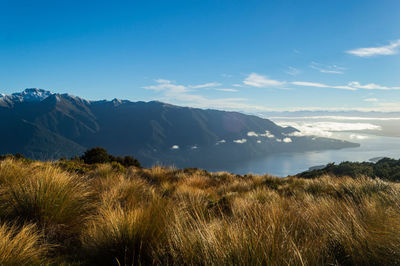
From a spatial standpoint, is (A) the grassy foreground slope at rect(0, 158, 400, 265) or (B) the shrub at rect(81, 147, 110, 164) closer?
(A) the grassy foreground slope at rect(0, 158, 400, 265)

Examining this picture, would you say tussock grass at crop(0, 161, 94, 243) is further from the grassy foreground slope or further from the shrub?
the shrub

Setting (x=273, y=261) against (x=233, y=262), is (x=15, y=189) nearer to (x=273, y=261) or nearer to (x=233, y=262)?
(x=233, y=262)

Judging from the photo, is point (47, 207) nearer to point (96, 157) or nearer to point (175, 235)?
point (175, 235)

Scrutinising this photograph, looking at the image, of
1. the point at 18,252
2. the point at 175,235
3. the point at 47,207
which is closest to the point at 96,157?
the point at 47,207

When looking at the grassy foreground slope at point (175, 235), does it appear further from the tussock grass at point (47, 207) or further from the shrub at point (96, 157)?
the shrub at point (96, 157)

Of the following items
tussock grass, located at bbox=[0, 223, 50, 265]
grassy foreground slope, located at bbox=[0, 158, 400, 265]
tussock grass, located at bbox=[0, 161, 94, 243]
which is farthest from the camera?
tussock grass, located at bbox=[0, 161, 94, 243]

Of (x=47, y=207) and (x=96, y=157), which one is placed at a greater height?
(x=47, y=207)

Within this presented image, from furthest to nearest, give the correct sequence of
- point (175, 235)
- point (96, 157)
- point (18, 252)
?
point (96, 157) < point (175, 235) < point (18, 252)

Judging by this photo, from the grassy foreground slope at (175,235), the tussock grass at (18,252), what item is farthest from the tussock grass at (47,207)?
the tussock grass at (18,252)

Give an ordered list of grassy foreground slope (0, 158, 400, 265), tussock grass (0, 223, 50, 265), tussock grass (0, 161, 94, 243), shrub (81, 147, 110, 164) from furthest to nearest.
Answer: shrub (81, 147, 110, 164) → tussock grass (0, 161, 94, 243) → tussock grass (0, 223, 50, 265) → grassy foreground slope (0, 158, 400, 265)

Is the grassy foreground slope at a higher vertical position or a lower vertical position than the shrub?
higher

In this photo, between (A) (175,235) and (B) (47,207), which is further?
(B) (47,207)

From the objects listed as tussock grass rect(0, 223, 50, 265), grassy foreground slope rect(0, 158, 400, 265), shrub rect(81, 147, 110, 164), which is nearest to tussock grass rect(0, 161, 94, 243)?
grassy foreground slope rect(0, 158, 400, 265)

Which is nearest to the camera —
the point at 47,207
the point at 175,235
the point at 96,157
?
the point at 175,235
